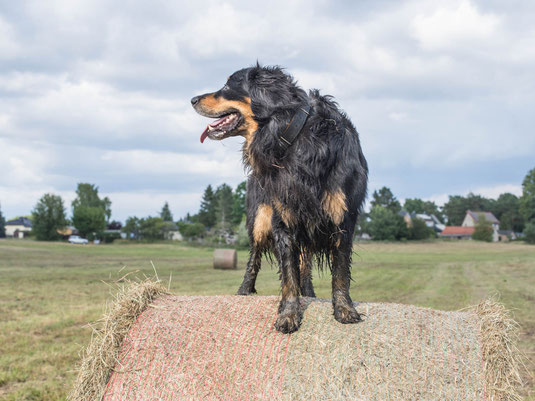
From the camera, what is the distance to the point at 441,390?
3.21m

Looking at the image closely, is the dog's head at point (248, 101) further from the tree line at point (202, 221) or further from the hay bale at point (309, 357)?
the tree line at point (202, 221)

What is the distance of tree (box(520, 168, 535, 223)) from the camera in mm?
62269

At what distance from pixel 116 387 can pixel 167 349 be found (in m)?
0.49

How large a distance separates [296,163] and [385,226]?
216ft

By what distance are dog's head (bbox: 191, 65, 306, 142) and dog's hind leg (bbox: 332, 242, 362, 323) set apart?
127 cm

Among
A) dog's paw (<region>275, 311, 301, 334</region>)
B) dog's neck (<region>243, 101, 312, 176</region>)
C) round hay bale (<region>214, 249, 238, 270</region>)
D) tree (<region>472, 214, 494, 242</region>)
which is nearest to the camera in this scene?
dog's neck (<region>243, 101, 312, 176</region>)

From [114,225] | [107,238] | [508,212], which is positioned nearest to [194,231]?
[107,238]

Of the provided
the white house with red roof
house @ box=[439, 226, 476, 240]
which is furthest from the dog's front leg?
house @ box=[439, 226, 476, 240]

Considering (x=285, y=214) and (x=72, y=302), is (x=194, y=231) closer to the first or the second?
(x=72, y=302)

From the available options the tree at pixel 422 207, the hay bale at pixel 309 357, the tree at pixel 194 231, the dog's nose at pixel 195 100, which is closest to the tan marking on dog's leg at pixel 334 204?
the hay bale at pixel 309 357

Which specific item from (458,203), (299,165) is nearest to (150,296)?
(299,165)

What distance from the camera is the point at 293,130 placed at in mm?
3379

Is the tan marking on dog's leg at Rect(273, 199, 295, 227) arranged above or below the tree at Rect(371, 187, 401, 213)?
below

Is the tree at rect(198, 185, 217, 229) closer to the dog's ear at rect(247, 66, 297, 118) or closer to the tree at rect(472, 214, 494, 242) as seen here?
the tree at rect(472, 214, 494, 242)
